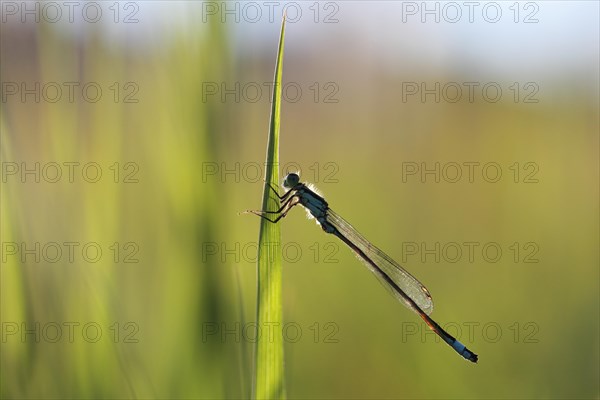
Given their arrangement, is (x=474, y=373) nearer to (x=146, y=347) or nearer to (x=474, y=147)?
(x=146, y=347)

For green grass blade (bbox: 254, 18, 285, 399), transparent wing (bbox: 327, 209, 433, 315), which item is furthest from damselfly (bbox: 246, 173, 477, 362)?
green grass blade (bbox: 254, 18, 285, 399)

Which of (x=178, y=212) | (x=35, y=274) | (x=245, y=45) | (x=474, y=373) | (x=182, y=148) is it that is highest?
(x=245, y=45)

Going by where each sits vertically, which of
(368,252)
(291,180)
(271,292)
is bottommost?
(271,292)

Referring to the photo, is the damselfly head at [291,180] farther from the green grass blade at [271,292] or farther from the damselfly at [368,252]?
the green grass blade at [271,292]

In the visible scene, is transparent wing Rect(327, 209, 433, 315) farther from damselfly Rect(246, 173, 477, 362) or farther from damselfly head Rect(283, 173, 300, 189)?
damselfly head Rect(283, 173, 300, 189)

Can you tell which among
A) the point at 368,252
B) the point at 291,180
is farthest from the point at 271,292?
the point at 368,252

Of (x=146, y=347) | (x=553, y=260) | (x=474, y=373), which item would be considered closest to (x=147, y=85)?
(x=146, y=347)

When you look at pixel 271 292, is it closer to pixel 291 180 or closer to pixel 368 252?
pixel 291 180
